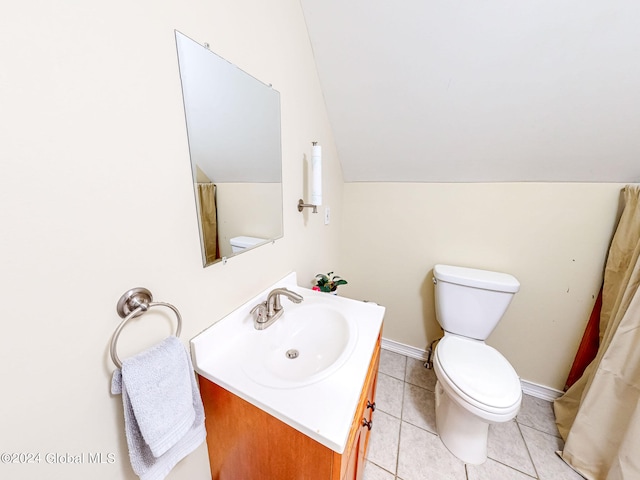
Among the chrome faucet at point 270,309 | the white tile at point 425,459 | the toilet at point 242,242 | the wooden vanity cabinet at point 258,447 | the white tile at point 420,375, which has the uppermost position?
the toilet at point 242,242

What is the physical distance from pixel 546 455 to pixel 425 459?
0.64 metres

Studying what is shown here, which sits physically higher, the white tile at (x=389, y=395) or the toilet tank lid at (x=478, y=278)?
the toilet tank lid at (x=478, y=278)

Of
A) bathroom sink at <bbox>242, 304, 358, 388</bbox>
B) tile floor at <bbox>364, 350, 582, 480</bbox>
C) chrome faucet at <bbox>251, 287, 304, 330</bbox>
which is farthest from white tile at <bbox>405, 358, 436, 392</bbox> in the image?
chrome faucet at <bbox>251, 287, 304, 330</bbox>

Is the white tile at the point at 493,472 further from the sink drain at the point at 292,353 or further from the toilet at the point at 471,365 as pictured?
the sink drain at the point at 292,353

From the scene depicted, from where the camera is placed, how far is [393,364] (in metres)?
1.77

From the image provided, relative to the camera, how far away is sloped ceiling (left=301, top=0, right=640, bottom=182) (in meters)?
0.84

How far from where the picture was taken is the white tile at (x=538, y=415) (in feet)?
4.37

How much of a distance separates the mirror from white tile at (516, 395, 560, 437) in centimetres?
185

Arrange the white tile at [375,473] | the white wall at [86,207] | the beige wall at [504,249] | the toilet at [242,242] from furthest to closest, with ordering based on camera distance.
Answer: the beige wall at [504,249]
the white tile at [375,473]
the toilet at [242,242]
the white wall at [86,207]

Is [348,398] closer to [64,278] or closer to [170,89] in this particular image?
[64,278]

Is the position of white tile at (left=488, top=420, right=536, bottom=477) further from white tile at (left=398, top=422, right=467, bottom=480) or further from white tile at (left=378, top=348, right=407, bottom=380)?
white tile at (left=378, top=348, right=407, bottom=380)

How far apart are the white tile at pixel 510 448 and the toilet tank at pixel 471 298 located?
19.6 inches

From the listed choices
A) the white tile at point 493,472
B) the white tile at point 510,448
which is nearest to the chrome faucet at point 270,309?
the white tile at point 493,472

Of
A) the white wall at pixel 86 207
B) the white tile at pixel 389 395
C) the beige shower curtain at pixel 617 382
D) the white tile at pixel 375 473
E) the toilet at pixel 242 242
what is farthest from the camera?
the white tile at pixel 389 395
